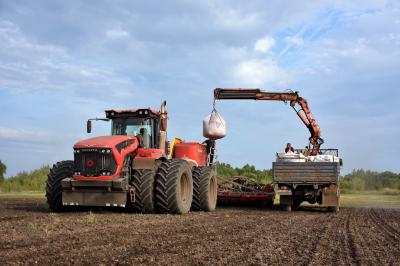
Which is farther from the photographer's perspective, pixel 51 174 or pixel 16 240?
pixel 51 174

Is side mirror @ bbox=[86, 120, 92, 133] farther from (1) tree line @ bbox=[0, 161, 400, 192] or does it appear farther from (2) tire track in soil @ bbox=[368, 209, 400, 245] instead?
(1) tree line @ bbox=[0, 161, 400, 192]

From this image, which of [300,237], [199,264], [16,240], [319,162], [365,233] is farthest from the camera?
[319,162]

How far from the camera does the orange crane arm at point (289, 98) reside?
21.2 m

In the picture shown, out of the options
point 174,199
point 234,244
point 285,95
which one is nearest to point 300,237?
point 234,244

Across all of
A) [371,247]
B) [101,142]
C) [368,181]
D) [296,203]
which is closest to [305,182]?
[296,203]

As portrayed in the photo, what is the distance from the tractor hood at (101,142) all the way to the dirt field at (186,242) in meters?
2.17

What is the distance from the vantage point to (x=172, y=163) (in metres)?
14.2

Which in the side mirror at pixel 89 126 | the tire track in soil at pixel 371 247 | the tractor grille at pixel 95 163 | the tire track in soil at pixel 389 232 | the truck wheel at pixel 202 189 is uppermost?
the side mirror at pixel 89 126

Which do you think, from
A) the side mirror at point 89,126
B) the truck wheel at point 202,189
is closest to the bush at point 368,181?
the truck wheel at point 202,189

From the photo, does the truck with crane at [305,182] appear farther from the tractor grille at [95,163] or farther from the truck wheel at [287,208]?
the tractor grille at [95,163]

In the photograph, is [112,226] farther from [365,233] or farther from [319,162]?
[319,162]

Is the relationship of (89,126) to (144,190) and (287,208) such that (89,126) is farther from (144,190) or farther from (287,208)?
(287,208)

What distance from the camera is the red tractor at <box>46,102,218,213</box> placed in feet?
43.3

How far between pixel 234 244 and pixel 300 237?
191 cm
